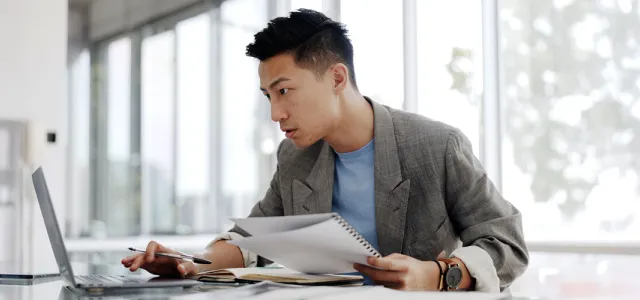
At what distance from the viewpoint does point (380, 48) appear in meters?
4.15

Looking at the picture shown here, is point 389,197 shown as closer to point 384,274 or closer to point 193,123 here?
point 384,274

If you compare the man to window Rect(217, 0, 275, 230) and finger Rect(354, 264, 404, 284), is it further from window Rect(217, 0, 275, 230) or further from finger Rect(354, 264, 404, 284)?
window Rect(217, 0, 275, 230)

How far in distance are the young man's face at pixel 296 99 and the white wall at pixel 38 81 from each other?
2.37 m

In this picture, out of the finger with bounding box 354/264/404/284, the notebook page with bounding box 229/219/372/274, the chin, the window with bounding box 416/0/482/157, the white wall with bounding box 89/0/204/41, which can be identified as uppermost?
the white wall with bounding box 89/0/204/41

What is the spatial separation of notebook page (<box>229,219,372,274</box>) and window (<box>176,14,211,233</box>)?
3435mm

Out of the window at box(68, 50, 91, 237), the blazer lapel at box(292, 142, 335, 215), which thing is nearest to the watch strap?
the blazer lapel at box(292, 142, 335, 215)

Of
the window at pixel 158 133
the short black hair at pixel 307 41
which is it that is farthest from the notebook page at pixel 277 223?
the window at pixel 158 133

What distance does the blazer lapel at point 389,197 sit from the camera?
153 centimetres

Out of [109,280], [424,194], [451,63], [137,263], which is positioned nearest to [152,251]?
[137,263]

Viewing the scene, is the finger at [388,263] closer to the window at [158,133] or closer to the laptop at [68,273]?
the laptop at [68,273]

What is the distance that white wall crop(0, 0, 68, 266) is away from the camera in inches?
140

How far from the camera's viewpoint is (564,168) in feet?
10.6

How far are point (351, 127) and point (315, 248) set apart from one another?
0.63 meters

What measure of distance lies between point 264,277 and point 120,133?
3.42m
